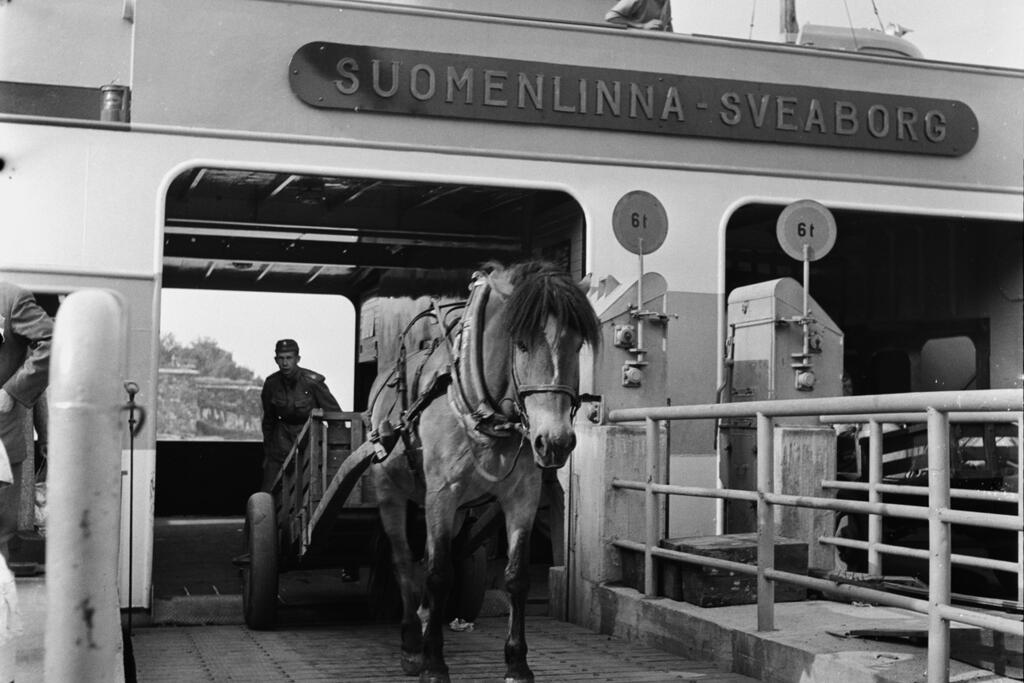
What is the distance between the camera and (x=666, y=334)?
31.7ft

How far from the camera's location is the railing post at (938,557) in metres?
4.99

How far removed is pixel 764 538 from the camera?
21.9ft

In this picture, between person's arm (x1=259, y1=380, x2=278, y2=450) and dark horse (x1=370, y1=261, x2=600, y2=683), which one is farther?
person's arm (x1=259, y1=380, x2=278, y2=450)

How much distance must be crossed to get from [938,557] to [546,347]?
1.97 m

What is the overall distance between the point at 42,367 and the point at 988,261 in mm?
11031

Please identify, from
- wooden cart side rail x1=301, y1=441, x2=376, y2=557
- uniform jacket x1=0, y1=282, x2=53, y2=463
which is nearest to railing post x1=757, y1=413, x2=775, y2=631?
wooden cart side rail x1=301, y1=441, x2=376, y2=557

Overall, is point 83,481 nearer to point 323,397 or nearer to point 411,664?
point 411,664

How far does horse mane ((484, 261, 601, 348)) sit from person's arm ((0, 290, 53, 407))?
2184 millimetres

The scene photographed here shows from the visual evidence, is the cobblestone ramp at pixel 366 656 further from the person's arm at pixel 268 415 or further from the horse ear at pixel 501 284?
the person's arm at pixel 268 415

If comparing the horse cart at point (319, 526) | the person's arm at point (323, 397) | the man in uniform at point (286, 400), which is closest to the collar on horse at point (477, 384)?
the horse cart at point (319, 526)

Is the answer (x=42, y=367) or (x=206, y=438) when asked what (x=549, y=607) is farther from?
(x=206, y=438)

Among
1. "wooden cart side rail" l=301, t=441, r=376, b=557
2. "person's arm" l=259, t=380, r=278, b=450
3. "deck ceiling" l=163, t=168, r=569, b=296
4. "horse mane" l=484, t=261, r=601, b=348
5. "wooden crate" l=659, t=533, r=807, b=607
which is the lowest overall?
"wooden crate" l=659, t=533, r=807, b=607

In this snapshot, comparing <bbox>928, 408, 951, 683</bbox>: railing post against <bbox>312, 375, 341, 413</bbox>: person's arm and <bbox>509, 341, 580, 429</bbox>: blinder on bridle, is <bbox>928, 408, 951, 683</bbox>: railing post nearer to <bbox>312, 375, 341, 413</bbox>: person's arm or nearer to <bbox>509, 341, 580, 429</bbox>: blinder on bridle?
<bbox>509, 341, 580, 429</bbox>: blinder on bridle

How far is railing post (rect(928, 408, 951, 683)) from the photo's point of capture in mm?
4992
